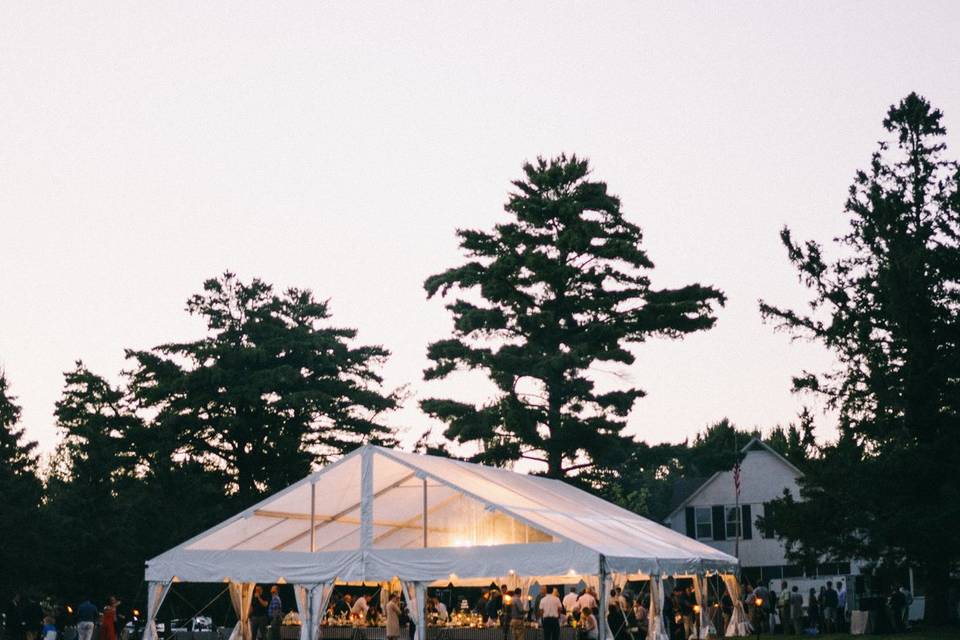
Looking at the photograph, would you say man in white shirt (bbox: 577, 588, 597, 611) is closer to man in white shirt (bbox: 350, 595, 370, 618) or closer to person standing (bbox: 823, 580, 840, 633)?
man in white shirt (bbox: 350, 595, 370, 618)

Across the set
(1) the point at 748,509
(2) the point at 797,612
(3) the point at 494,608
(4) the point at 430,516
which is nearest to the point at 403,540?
(4) the point at 430,516

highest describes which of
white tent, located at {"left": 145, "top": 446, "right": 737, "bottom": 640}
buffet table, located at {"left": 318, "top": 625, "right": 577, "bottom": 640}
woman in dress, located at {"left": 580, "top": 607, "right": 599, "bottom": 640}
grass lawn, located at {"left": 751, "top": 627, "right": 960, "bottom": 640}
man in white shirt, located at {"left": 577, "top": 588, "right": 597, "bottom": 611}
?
white tent, located at {"left": 145, "top": 446, "right": 737, "bottom": 640}

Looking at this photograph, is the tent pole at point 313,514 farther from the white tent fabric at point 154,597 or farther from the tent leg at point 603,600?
the tent leg at point 603,600

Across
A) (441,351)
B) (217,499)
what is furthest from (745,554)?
(217,499)

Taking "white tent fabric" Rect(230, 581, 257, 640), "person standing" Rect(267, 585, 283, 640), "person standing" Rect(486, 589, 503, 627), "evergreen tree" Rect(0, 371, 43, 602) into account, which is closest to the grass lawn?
"person standing" Rect(486, 589, 503, 627)

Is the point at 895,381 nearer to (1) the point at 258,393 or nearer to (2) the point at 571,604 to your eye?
(2) the point at 571,604

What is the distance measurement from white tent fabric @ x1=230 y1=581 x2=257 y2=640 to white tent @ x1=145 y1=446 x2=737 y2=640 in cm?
3

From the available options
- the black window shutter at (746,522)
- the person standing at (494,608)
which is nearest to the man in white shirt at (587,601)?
the person standing at (494,608)

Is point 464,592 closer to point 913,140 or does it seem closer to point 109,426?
point 109,426

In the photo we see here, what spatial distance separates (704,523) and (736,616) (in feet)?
69.9

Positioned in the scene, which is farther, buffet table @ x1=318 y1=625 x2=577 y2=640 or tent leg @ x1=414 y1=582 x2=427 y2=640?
buffet table @ x1=318 y1=625 x2=577 y2=640

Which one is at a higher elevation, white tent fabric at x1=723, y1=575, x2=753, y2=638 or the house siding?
the house siding

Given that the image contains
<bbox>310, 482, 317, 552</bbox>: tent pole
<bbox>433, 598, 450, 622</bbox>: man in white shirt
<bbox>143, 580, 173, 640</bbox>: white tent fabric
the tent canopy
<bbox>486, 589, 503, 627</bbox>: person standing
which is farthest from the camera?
<bbox>433, 598, 450, 622</bbox>: man in white shirt

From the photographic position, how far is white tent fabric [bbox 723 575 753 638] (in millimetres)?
28938
